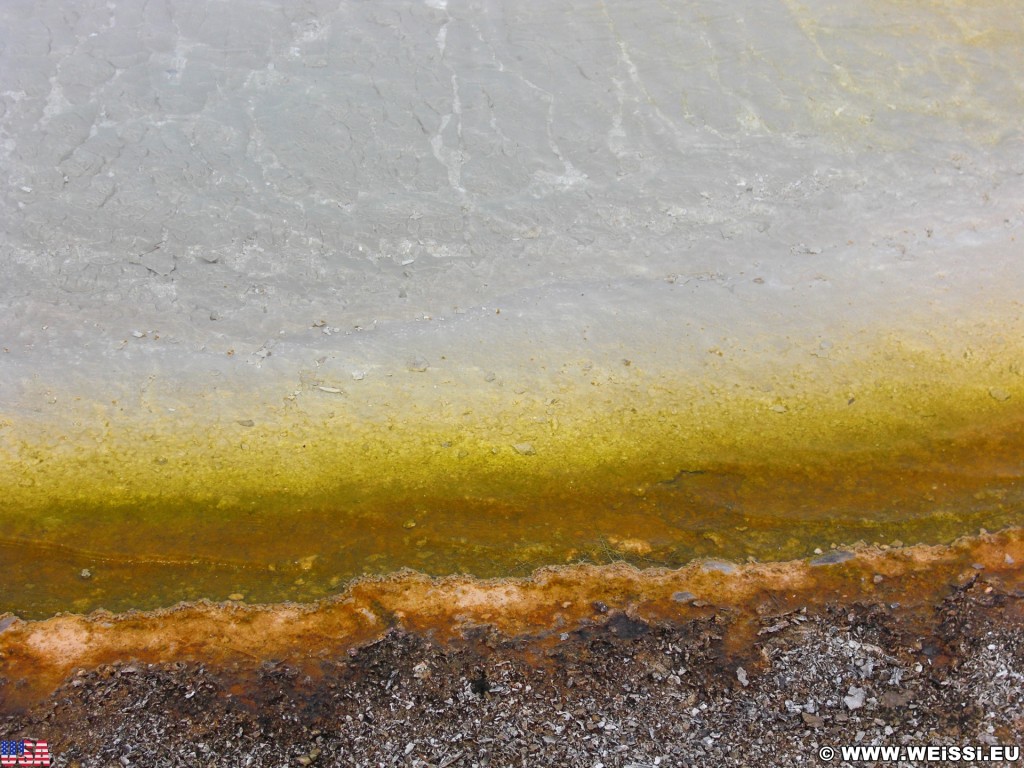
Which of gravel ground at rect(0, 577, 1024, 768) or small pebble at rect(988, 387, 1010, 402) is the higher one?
small pebble at rect(988, 387, 1010, 402)

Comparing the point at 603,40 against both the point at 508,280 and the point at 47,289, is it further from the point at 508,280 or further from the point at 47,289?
the point at 47,289

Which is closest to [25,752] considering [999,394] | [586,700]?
[586,700]

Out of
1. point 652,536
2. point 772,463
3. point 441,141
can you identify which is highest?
point 441,141

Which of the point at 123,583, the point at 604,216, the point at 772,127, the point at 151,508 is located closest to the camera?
the point at 123,583

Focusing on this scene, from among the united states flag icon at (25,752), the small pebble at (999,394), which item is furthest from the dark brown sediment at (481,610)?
the small pebble at (999,394)

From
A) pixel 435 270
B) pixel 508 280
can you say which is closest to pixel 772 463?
pixel 508 280

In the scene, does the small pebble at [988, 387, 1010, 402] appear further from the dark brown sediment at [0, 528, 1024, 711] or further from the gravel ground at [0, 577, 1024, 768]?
the gravel ground at [0, 577, 1024, 768]

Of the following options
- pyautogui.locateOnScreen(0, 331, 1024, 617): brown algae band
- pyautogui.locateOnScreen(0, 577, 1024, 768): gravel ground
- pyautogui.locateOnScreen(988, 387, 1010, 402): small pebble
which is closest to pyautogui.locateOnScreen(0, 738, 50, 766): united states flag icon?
pyautogui.locateOnScreen(0, 577, 1024, 768): gravel ground
